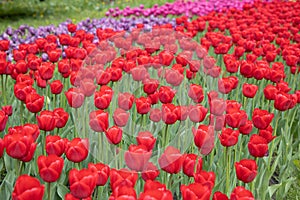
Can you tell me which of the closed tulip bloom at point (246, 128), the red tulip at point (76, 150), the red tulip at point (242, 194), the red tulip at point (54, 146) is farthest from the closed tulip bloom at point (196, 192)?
the closed tulip bloom at point (246, 128)

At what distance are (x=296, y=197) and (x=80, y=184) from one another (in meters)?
1.90

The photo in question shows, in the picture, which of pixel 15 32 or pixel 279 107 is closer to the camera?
pixel 279 107

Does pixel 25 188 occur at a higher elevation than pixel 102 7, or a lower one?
higher

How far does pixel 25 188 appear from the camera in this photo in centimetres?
166

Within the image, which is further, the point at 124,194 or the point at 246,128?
the point at 246,128

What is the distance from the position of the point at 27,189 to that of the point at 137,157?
0.58 m

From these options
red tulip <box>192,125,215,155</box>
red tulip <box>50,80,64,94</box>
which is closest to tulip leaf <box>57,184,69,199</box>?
red tulip <box>192,125,215,155</box>

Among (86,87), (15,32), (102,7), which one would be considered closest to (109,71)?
(86,87)

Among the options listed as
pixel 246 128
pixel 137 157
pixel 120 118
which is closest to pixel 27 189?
pixel 137 157

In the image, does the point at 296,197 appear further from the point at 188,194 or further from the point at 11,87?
the point at 11,87

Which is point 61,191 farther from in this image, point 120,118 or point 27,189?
point 27,189

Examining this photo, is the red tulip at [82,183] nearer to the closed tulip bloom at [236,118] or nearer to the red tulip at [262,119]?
the closed tulip bloom at [236,118]

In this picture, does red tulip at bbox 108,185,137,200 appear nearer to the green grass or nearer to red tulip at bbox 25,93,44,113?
red tulip at bbox 25,93,44,113

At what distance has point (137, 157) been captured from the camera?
6.72 feet
